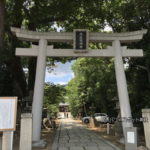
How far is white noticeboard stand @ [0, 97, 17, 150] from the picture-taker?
6750 millimetres

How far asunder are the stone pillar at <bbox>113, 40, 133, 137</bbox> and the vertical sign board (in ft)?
5.18

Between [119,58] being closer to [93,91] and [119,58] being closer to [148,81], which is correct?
[148,81]

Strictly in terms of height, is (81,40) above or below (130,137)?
above

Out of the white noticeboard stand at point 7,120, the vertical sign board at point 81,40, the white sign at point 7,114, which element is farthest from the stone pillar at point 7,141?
the vertical sign board at point 81,40

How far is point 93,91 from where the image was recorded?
27.6 meters

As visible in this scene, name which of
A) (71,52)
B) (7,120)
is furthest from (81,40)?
(7,120)

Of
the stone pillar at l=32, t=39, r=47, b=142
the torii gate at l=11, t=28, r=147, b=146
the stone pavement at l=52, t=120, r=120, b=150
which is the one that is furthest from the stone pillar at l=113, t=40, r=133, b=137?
the stone pillar at l=32, t=39, r=47, b=142

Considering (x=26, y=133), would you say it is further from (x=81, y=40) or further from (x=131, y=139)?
(x=81, y=40)

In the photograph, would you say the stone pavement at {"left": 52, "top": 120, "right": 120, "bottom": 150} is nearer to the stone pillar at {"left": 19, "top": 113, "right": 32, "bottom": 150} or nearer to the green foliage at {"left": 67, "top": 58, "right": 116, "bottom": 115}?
the stone pillar at {"left": 19, "top": 113, "right": 32, "bottom": 150}

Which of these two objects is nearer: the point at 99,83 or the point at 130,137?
the point at 130,137

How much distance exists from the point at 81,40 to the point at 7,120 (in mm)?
5929

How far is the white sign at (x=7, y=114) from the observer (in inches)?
265

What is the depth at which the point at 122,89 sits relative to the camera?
10.6m

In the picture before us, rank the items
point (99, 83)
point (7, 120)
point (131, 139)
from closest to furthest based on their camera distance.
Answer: point (7, 120)
point (131, 139)
point (99, 83)
